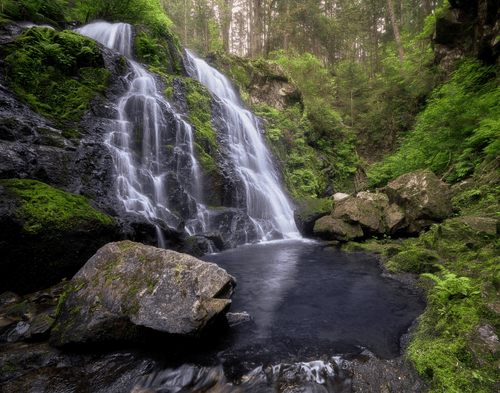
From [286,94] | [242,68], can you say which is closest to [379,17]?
[286,94]

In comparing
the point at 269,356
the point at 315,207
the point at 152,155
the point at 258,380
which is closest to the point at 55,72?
the point at 152,155

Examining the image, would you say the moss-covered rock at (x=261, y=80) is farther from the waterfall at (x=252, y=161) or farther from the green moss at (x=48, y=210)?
the green moss at (x=48, y=210)

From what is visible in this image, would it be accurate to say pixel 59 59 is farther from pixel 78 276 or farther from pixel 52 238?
pixel 78 276

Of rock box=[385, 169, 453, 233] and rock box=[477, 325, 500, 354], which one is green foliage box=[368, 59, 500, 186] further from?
rock box=[477, 325, 500, 354]

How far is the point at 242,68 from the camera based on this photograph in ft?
64.7

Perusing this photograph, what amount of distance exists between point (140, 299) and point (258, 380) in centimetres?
193

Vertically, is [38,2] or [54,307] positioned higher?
[38,2]

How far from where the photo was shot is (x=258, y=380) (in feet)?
9.69

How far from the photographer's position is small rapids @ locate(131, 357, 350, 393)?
2822 millimetres

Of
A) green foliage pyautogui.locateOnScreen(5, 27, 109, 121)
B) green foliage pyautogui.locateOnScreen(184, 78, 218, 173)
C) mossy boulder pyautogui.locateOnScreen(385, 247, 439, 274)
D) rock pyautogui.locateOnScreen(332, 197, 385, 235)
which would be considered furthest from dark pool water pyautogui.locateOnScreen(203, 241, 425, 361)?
green foliage pyautogui.locateOnScreen(5, 27, 109, 121)

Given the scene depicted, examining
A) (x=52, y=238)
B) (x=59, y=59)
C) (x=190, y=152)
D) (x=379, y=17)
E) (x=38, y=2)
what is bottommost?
(x=52, y=238)

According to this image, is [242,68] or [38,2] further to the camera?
[242,68]

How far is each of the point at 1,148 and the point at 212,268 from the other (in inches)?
240

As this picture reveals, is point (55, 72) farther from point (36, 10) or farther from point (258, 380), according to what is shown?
point (258, 380)
